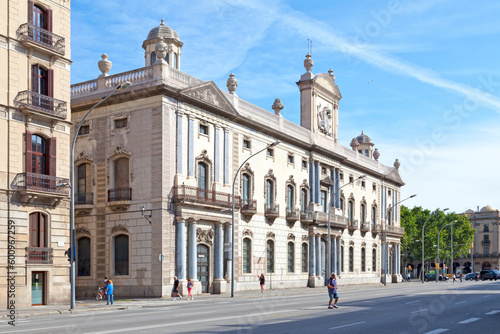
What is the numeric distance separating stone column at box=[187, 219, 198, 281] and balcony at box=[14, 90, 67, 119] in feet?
39.0

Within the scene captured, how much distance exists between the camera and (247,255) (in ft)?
157

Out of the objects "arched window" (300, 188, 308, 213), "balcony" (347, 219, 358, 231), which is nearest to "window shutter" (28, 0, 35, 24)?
"arched window" (300, 188, 308, 213)

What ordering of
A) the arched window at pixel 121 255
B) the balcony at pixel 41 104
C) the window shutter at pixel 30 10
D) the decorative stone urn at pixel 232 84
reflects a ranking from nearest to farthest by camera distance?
1. the balcony at pixel 41 104
2. the window shutter at pixel 30 10
3. the arched window at pixel 121 255
4. the decorative stone urn at pixel 232 84

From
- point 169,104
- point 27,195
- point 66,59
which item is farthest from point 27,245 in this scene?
point 169,104

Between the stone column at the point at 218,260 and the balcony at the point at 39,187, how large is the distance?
13.5 m

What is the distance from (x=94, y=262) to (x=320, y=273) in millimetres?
24242

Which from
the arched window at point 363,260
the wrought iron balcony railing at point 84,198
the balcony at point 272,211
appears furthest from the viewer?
the arched window at point 363,260

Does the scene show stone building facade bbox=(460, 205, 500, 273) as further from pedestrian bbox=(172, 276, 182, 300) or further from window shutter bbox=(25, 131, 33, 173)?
window shutter bbox=(25, 131, 33, 173)

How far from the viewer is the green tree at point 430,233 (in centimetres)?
11050

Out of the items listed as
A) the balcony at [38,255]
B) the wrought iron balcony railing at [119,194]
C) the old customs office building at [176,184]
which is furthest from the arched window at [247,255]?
the balcony at [38,255]

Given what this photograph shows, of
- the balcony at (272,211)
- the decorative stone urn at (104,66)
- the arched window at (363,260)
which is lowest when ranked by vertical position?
the arched window at (363,260)

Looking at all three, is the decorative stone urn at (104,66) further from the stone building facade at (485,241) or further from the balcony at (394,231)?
the stone building facade at (485,241)

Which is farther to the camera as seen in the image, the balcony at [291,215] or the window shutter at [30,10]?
the balcony at [291,215]

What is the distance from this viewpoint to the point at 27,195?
30.3 meters
